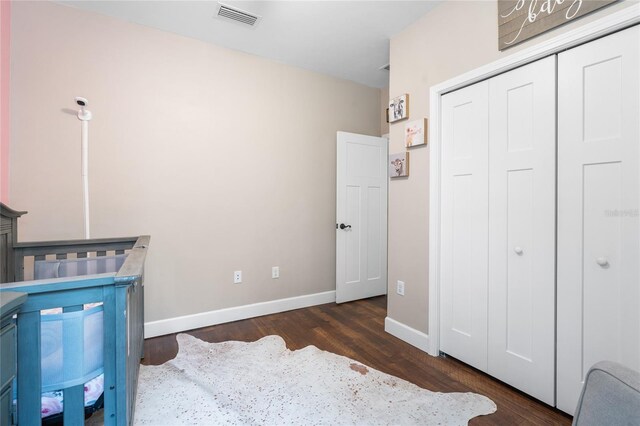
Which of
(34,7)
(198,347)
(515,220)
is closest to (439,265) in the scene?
(515,220)

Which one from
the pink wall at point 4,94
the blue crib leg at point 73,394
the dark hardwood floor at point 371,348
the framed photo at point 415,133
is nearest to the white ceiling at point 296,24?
the pink wall at point 4,94

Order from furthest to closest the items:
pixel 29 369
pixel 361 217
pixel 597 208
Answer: pixel 361 217 → pixel 597 208 → pixel 29 369

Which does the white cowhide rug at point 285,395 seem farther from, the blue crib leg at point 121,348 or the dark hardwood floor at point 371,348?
the blue crib leg at point 121,348

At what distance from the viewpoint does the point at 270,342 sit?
242cm

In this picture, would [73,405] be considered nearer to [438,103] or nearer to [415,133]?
[415,133]

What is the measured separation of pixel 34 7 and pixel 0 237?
→ 1736 mm

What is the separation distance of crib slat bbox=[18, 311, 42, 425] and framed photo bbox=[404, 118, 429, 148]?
2338 mm

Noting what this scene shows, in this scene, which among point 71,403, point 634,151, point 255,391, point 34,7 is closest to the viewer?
point 71,403

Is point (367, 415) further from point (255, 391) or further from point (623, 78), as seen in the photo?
point (623, 78)

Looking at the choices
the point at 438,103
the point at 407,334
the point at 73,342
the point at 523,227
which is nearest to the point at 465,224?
the point at 523,227

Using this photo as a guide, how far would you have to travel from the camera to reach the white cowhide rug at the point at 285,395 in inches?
61.1

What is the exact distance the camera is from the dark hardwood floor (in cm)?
163

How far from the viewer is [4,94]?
1.96m

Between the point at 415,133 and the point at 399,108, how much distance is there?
1.03ft
